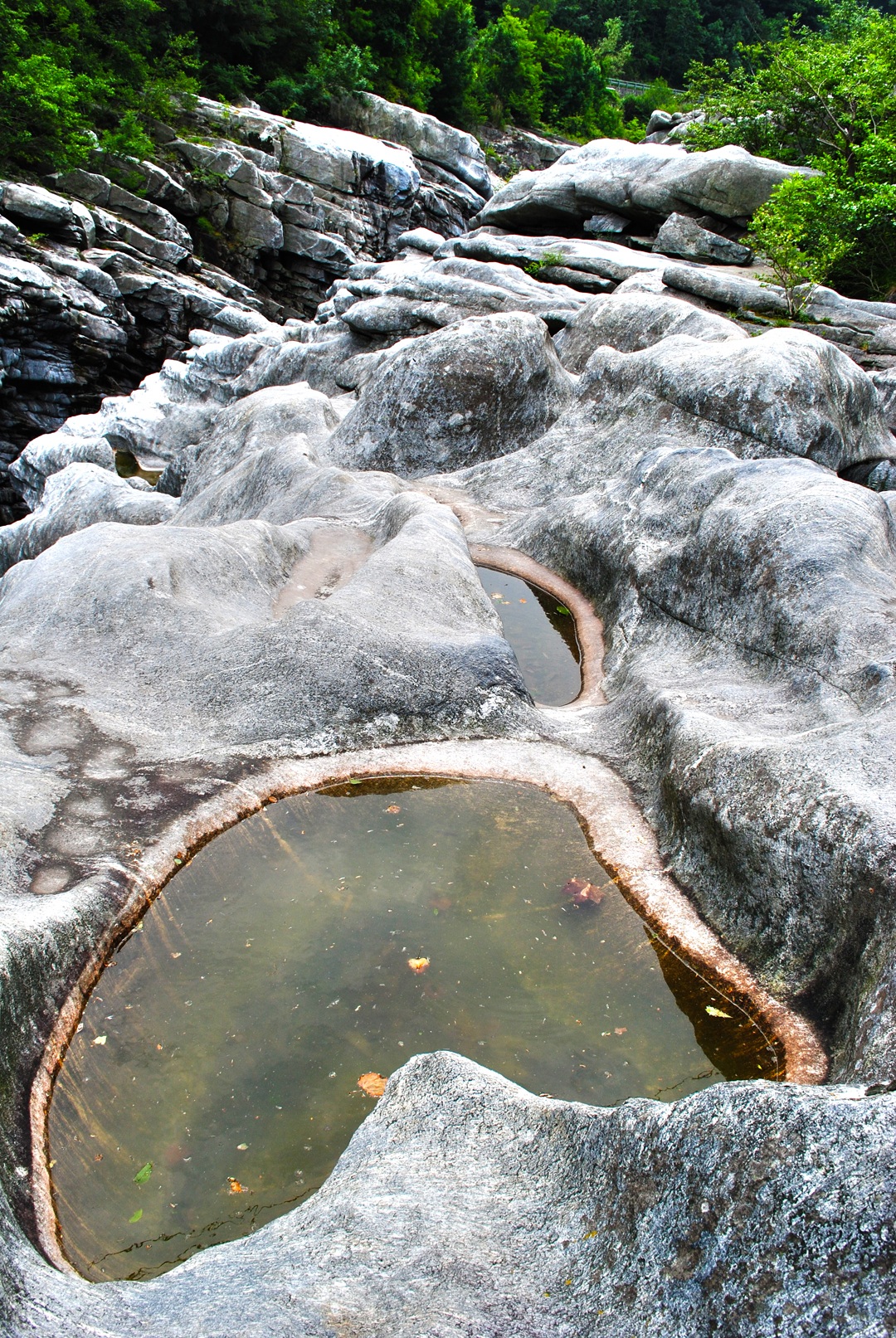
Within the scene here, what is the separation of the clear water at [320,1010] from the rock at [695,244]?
826 inches

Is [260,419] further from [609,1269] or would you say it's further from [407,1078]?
[609,1269]

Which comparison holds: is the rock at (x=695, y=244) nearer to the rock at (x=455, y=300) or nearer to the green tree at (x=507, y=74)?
the rock at (x=455, y=300)

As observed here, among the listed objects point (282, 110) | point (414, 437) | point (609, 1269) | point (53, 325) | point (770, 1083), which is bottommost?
point (53, 325)

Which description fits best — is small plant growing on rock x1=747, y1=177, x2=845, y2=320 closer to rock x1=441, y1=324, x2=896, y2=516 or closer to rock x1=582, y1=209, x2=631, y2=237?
rock x1=441, y1=324, x2=896, y2=516

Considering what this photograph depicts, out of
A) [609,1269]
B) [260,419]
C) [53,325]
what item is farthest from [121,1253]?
[53,325]

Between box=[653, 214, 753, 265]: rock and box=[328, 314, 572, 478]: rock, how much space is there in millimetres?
10116

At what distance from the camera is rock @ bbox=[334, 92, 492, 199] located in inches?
1875

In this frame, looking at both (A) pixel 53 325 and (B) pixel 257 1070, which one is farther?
(A) pixel 53 325

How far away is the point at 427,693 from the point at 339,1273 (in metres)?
5.06

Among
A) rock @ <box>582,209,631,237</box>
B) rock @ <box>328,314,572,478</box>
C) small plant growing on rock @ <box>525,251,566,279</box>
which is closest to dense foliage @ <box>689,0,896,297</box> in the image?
rock @ <box>582,209,631,237</box>

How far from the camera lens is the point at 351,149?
4169cm

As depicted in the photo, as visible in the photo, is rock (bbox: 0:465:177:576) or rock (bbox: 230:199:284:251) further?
rock (bbox: 230:199:284:251)

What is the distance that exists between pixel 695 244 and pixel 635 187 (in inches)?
152

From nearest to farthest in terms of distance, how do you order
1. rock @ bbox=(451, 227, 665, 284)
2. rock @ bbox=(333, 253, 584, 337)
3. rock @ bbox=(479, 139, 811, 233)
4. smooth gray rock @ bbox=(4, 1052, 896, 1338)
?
smooth gray rock @ bbox=(4, 1052, 896, 1338) → rock @ bbox=(333, 253, 584, 337) → rock @ bbox=(451, 227, 665, 284) → rock @ bbox=(479, 139, 811, 233)
